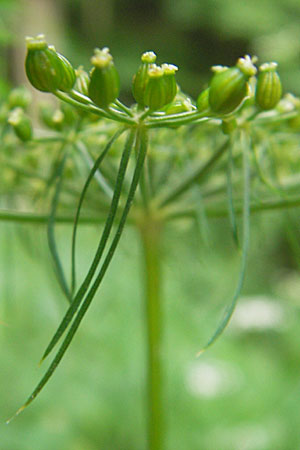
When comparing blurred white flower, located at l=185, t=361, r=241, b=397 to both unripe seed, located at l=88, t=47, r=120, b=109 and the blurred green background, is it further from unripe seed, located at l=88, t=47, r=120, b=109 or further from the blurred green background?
unripe seed, located at l=88, t=47, r=120, b=109

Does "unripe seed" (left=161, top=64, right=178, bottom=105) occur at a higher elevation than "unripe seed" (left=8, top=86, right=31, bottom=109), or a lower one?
lower

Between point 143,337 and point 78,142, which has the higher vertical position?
point 78,142

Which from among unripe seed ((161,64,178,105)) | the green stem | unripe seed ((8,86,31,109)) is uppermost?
unripe seed ((8,86,31,109))

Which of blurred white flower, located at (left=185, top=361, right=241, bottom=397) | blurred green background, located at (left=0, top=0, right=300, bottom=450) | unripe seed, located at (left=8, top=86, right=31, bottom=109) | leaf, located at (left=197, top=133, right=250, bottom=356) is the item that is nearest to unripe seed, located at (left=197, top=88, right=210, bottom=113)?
leaf, located at (left=197, top=133, right=250, bottom=356)

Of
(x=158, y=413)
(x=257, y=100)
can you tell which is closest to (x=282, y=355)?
(x=158, y=413)

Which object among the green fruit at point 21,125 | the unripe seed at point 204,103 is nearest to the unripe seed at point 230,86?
the unripe seed at point 204,103

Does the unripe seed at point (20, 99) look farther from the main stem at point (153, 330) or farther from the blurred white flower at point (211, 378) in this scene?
the blurred white flower at point (211, 378)

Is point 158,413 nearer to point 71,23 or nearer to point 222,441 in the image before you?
point 222,441
